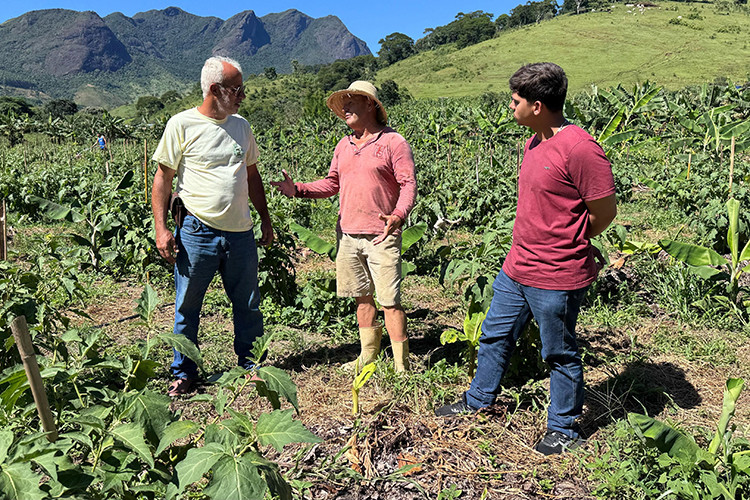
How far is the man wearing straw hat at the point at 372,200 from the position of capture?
3.19 m

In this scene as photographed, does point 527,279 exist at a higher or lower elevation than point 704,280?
higher

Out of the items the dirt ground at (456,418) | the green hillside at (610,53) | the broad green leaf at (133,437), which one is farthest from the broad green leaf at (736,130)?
the green hillside at (610,53)

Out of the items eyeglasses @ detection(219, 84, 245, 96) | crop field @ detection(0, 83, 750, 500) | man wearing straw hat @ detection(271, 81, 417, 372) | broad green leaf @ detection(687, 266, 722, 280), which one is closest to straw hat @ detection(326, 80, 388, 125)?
man wearing straw hat @ detection(271, 81, 417, 372)

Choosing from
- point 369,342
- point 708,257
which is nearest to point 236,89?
point 369,342

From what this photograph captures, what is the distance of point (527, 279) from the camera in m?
2.66

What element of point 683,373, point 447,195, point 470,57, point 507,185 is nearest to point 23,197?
point 447,195

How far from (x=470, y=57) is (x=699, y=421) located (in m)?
69.7

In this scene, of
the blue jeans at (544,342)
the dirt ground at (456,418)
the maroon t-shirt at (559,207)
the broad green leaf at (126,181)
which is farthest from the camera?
the broad green leaf at (126,181)

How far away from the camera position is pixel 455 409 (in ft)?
9.94

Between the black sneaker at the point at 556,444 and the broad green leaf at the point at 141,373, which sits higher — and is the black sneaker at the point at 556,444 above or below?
below

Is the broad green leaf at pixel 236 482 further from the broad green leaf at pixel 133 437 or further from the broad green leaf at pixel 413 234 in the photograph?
the broad green leaf at pixel 413 234

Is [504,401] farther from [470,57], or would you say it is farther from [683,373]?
[470,57]

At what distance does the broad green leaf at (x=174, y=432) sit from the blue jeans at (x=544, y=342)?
1.73m

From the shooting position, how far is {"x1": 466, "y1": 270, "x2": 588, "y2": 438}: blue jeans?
8.58 feet
